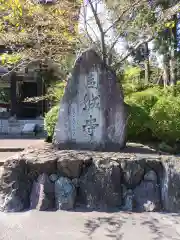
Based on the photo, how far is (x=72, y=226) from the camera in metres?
3.57

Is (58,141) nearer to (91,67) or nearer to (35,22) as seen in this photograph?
(91,67)

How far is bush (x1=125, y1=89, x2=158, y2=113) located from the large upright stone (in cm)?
182

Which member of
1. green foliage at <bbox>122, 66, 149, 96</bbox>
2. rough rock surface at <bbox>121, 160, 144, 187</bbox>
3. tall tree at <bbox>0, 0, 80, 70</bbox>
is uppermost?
tall tree at <bbox>0, 0, 80, 70</bbox>

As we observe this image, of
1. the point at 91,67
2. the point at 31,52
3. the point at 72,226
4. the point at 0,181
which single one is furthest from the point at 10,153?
the point at 72,226

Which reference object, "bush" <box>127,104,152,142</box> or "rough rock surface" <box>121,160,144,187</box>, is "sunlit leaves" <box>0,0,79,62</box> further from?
"rough rock surface" <box>121,160,144,187</box>

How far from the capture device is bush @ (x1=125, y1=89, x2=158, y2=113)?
651cm

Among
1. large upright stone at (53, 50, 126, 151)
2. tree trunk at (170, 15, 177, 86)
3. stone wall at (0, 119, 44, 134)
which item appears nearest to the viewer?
large upright stone at (53, 50, 126, 151)

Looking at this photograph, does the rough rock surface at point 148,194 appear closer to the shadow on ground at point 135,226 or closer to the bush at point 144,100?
the shadow on ground at point 135,226

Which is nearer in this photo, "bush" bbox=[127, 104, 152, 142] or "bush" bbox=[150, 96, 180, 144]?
"bush" bbox=[150, 96, 180, 144]

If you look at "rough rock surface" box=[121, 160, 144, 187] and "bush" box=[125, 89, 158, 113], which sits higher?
"bush" box=[125, 89, 158, 113]

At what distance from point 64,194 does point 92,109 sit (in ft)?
5.20

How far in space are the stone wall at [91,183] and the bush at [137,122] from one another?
1982 millimetres

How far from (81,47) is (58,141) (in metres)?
3.04

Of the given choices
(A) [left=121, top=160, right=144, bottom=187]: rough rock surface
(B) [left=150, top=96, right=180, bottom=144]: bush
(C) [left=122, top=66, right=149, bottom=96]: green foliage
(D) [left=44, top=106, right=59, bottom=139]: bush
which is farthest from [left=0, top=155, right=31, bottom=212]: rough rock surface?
(C) [left=122, top=66, right=149, bottom=96]: green foliage
